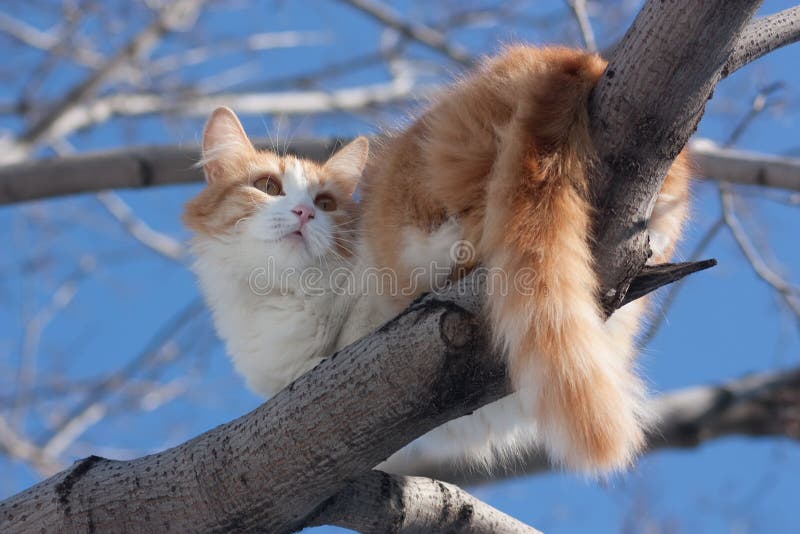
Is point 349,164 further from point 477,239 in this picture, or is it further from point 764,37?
point 764,37

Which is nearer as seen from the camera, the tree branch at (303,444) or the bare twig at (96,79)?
the tree branch at (303,444)

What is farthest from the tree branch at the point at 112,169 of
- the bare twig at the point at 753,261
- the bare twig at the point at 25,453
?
the bare twig at the point at 25,453

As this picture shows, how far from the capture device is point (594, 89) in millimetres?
1457

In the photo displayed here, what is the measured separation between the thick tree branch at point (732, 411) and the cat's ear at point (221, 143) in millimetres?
1873

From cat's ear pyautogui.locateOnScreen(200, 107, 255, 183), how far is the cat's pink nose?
1.06ft

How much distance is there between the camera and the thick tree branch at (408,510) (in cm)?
166

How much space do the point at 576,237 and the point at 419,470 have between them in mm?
1670

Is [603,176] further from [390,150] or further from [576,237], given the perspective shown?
[390,150]

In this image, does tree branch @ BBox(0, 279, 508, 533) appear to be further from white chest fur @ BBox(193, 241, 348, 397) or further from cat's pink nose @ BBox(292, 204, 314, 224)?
cat's pink nose @ BBox(292, 204, 314, 224)

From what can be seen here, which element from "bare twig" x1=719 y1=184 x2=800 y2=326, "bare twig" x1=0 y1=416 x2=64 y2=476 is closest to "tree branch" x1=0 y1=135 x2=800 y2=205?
"bare twig" x1=719 y1=184 x2=800 y2=326

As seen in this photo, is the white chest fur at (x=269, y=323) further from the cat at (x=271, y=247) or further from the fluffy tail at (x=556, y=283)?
the fluffy tail at (x=556, y=283)

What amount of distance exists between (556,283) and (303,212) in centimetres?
79

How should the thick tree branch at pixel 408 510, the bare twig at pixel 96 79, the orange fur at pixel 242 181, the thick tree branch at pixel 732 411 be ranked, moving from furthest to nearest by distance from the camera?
the bare twig at pixel 96 79, the thick tree branch at pixel 732 411, the orange fur at pixel 242 181, the thick tree branch at pixel 408 510

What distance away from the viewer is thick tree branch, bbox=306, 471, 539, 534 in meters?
1.66
